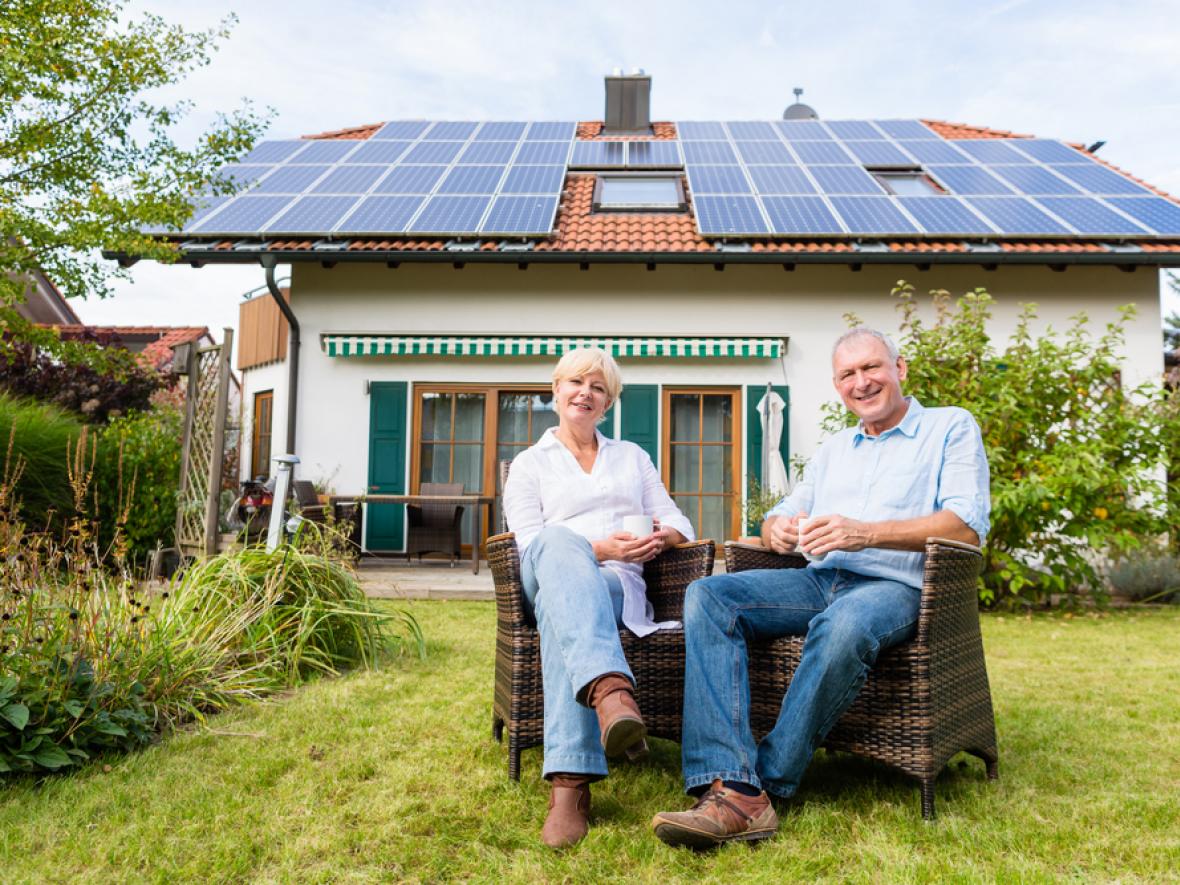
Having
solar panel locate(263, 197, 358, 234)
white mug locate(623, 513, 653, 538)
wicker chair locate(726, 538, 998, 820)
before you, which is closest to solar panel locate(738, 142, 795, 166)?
solar panel locate(263, 197, 358, 234)

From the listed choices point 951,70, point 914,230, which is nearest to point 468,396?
point 914,230

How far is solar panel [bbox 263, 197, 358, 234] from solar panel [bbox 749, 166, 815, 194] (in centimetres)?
425

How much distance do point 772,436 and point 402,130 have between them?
22.1 feet

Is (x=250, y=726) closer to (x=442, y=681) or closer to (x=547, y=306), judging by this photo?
(x=442, y=681)

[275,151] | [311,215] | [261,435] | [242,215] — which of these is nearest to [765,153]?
[311,215]

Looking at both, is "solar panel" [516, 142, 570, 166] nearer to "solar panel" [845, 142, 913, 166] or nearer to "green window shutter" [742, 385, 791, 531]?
"solar panel" [845, 142, 913, 166]

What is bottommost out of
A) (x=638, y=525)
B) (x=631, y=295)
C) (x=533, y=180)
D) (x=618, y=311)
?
(x=638, y=525)

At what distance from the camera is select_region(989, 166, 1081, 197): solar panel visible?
29.1 feet

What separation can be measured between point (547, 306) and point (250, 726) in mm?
6159

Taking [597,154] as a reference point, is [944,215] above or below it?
below

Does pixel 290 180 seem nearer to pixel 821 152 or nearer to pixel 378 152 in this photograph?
pixel 378 152

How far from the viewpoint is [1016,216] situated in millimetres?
8180

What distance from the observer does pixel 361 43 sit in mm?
9594

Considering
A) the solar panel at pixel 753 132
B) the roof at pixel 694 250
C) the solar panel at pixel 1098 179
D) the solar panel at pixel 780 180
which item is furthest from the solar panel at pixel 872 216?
the solar panel at pixel 753 132
